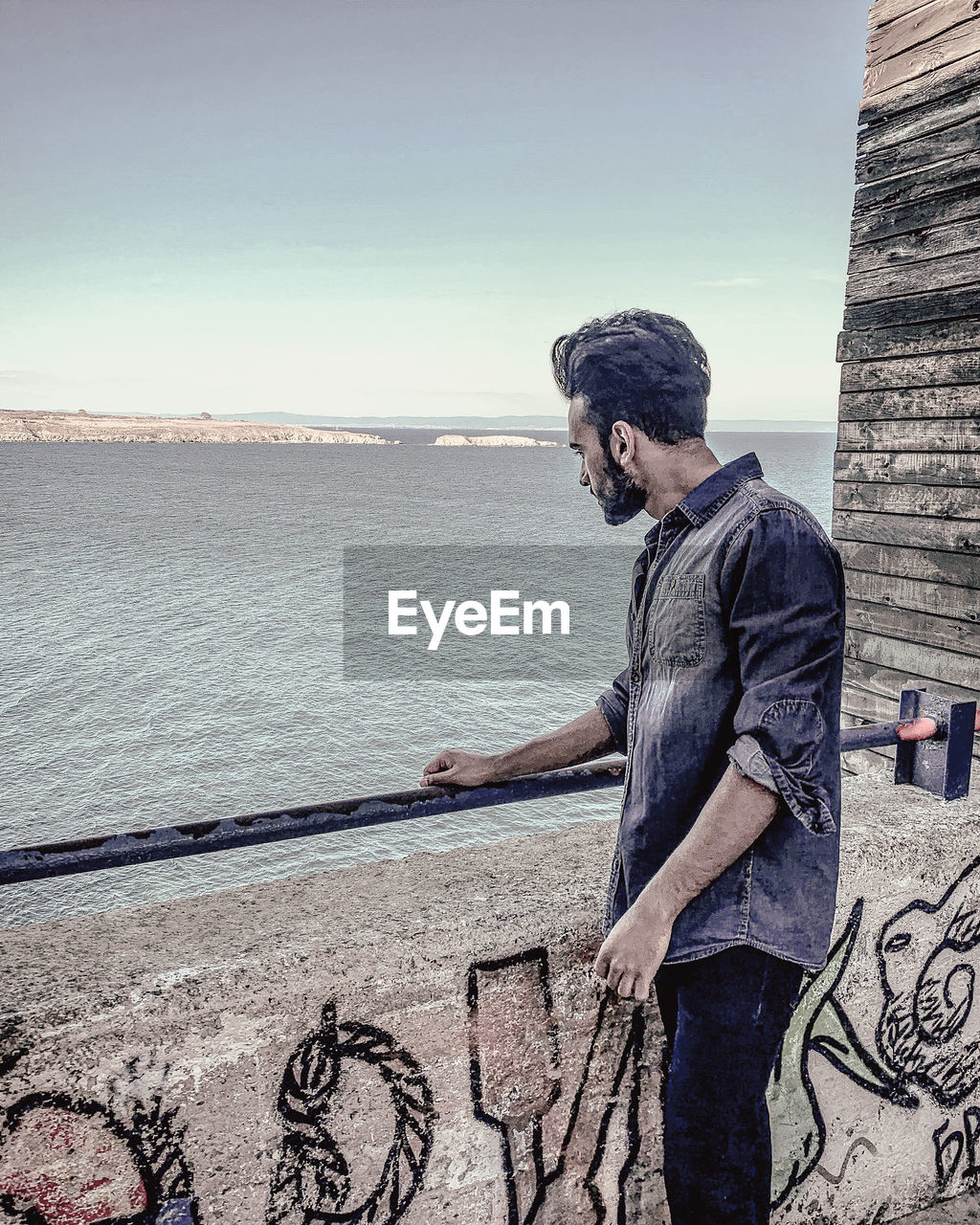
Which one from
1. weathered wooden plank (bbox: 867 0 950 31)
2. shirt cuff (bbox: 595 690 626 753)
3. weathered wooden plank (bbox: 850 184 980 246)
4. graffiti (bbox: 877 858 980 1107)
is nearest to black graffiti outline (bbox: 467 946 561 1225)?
shirt cuff (bbox: 595 690 626 753)

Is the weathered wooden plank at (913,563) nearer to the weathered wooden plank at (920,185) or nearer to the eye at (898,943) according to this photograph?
the weathered wooden plank at (920,185)

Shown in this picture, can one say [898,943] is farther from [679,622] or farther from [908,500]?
[908,500]

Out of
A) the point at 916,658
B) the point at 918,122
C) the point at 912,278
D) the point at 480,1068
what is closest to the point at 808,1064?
the point at 480,1068

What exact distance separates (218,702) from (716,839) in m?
29.6

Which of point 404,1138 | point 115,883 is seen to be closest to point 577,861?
point 404,1138

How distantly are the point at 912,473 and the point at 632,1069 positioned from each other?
550 cm

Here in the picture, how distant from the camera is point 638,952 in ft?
4.50

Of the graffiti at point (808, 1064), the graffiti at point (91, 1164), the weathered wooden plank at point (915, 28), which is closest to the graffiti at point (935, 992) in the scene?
the graffiti at point (808, 1064)

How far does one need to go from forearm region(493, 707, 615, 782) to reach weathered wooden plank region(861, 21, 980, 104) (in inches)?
215

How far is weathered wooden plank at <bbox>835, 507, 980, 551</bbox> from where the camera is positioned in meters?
5.84

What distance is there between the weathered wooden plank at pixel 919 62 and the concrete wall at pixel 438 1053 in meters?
5.22

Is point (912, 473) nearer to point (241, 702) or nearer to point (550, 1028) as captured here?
point (550, 1028)

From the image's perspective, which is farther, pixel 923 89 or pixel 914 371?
pixel 914 371

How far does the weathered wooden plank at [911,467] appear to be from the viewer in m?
5.79
